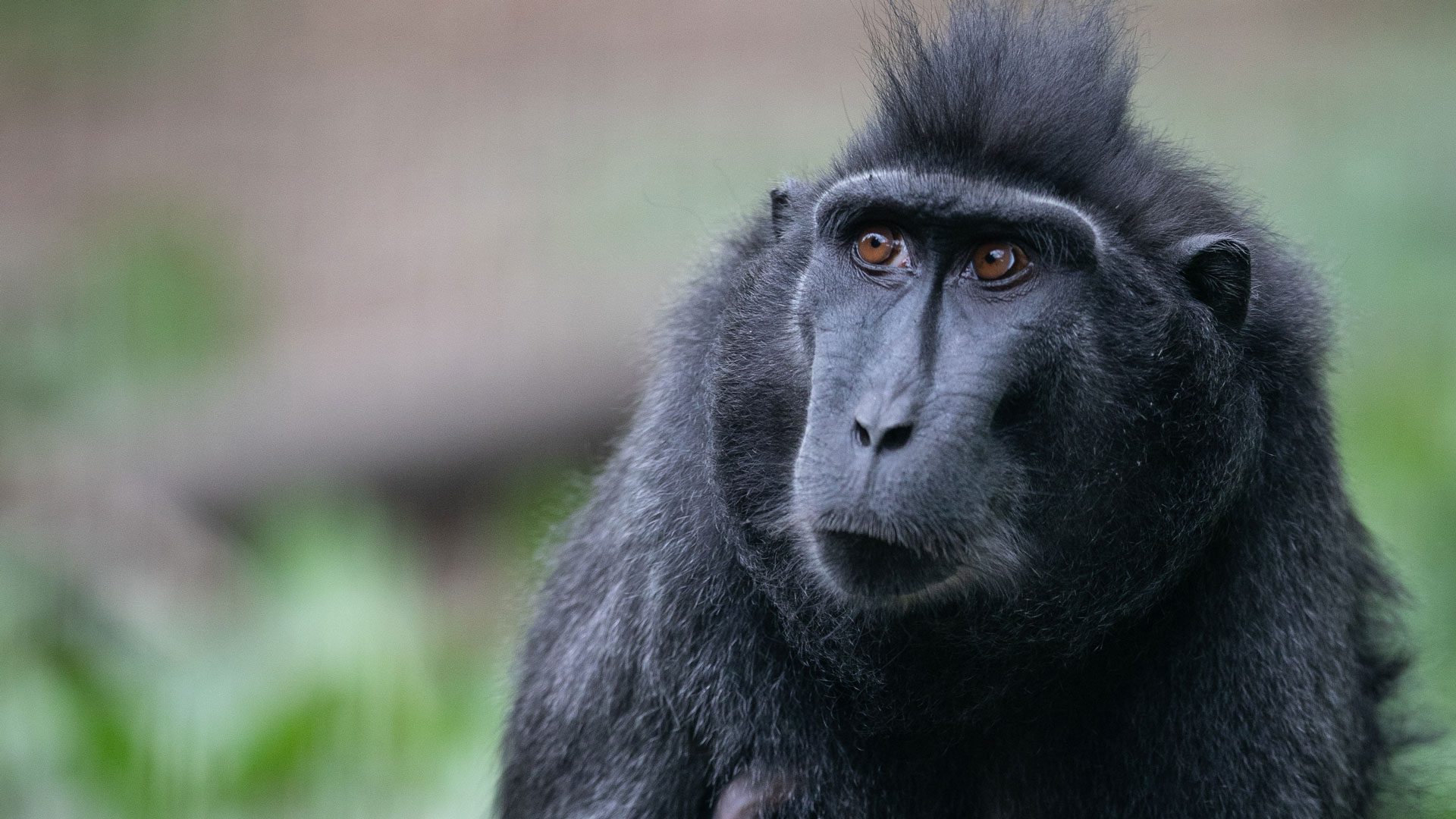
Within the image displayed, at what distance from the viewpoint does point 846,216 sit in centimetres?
498

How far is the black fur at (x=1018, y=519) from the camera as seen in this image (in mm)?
→ 4805

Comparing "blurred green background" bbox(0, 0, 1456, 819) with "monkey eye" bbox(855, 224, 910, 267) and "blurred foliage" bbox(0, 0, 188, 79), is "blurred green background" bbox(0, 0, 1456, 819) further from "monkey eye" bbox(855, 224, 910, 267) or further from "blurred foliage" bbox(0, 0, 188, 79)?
"monkey eye" bbox(855, 224, 910, 267)

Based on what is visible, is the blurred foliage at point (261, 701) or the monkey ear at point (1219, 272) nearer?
the monkey ear at point (1219, 272)

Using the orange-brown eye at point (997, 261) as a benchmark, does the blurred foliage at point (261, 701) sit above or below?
below

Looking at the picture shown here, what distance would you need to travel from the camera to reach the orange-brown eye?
191 inches

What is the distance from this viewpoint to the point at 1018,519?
4797 mm

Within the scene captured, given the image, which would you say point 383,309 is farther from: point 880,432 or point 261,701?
point 880,432

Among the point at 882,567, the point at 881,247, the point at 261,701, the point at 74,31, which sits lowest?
the point at 261,701

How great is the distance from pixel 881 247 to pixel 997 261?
0.36 m

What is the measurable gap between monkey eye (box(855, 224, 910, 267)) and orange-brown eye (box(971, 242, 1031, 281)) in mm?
217

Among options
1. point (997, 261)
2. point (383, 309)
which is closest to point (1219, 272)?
point (997, 261)

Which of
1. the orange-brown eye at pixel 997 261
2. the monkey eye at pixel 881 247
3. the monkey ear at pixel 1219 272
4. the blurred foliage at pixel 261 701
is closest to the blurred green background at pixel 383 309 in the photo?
the blurred foliage at pixel 261 701

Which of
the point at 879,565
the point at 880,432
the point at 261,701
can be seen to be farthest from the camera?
the point at 261,701

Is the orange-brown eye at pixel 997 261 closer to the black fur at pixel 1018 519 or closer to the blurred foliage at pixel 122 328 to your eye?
the black fur at pixel 1018 519
